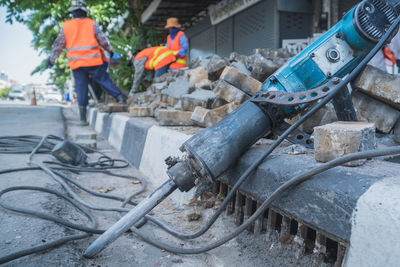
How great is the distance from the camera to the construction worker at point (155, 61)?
6160 millimetres

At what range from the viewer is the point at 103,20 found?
9.11 meters

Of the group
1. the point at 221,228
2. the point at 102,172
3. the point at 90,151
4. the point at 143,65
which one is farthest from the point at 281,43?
the point at 221,228

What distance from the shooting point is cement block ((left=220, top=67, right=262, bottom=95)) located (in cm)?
184

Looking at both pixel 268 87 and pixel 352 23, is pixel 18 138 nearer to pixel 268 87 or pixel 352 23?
pixel 268 87

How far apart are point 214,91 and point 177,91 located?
933mm

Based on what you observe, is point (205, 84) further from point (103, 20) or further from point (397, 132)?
point (103, 20)

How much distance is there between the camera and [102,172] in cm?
259

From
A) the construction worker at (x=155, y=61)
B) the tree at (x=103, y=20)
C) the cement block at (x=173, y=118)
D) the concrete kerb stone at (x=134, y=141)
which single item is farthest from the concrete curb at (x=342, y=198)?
the tree at (x=103, y=20)

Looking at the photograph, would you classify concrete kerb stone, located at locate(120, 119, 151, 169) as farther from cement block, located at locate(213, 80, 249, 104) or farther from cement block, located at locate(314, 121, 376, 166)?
cement block, located at locate(314, 121, 376, 166)

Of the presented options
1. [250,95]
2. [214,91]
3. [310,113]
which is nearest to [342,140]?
[310,113]

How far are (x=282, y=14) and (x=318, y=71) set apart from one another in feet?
17.4

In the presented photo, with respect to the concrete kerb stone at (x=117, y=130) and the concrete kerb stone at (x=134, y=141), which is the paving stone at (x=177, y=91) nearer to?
the concrete kerb stone at (x=134, y=141)

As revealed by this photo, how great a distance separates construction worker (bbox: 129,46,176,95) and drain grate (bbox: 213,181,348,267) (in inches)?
199

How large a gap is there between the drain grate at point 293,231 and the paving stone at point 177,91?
4.87 feet
